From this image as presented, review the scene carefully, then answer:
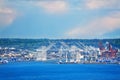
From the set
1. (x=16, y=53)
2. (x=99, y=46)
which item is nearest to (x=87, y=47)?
(x=99, y=46)

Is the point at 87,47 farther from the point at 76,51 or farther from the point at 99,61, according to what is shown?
the point at 99,61

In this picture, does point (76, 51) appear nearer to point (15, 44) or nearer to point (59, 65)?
point (59, 65)

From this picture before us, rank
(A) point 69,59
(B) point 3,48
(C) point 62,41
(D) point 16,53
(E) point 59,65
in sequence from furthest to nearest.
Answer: (E) point 59,65 < (A) point 69,59 < (C) point 62,41 < (D) point 16,53 < (B) point 3,48

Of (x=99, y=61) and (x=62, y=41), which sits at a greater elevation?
(x=62, y=41)

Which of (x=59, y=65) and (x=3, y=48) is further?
(x=59, y=65)

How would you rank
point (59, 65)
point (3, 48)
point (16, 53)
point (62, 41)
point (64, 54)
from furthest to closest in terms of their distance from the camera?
point (59, 65) < point (64, 54) < point (62, 41) < point (16, 53) < point (3, 48)

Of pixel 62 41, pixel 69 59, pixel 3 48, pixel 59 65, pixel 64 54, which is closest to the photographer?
pixel 3 48

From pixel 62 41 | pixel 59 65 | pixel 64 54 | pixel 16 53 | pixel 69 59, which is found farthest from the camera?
pixel 59 65

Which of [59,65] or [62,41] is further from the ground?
[62,41]

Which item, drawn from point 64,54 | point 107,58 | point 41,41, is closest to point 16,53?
point 41,41
